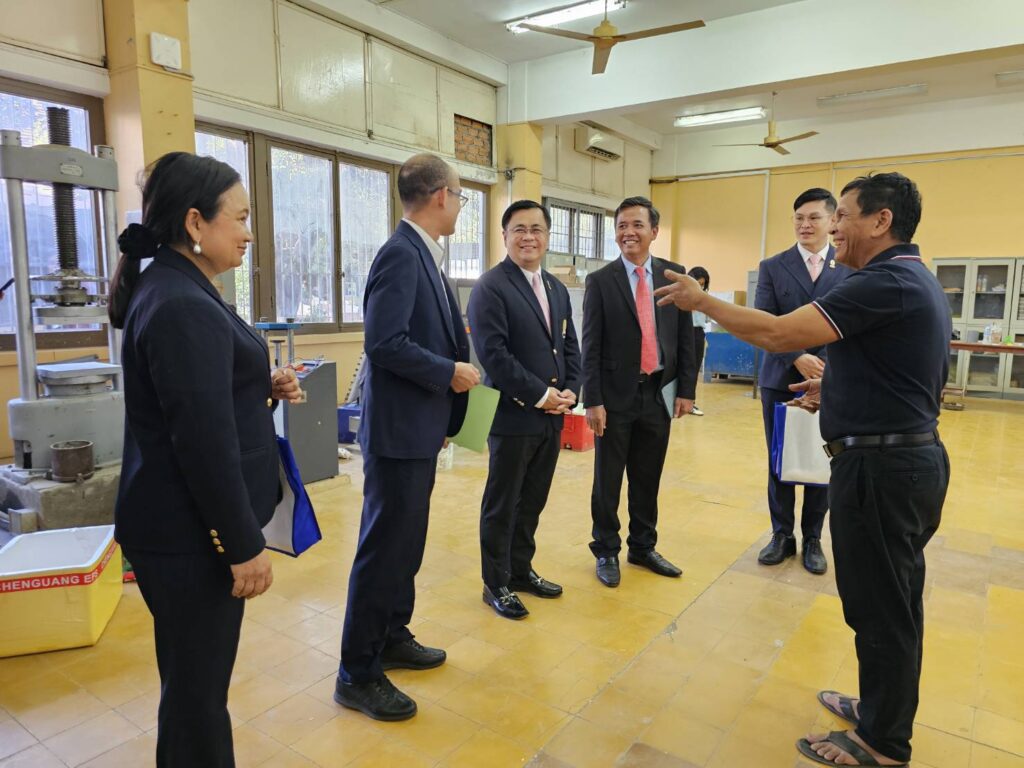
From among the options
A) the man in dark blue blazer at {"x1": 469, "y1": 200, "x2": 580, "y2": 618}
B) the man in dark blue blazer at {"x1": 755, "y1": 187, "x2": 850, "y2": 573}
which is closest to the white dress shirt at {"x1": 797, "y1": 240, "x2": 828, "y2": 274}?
the man in dark blue blazer at {"x1": 755, "y1": 187, "x2": 850, "y2": 573}

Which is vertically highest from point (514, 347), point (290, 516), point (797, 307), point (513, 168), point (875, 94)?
point (875, 94)

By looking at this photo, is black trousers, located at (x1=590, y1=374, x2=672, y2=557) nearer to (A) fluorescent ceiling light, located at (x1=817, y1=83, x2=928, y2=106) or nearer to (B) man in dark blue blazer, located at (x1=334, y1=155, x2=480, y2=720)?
(B) man in dark blue blazer, located at (x1=334, y1=155, x2=480, y2=720)

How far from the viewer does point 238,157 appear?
5996mm

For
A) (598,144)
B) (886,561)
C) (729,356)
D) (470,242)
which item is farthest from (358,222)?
(886,561)

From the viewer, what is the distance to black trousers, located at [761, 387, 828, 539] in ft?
10.7

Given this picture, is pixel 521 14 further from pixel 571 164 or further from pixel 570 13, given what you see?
pixel 571 164

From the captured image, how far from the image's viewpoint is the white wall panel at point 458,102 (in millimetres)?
7824

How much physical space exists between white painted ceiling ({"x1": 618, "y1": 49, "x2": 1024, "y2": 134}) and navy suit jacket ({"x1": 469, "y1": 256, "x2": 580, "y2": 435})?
5.75 metres

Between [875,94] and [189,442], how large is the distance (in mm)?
10505

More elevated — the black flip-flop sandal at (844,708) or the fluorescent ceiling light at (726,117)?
the fluorescent ceiling light at (726,117)

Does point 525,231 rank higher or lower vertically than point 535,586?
higher

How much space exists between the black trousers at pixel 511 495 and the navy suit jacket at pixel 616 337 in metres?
0.38

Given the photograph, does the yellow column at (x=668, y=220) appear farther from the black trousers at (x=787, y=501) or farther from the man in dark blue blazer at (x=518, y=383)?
the man in dark blue blazer at (x=518, y=383)

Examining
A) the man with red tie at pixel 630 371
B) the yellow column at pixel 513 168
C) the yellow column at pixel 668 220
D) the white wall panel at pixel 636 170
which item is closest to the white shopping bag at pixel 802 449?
the man with red tie at pixel 630 371
